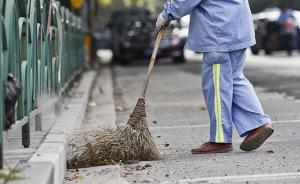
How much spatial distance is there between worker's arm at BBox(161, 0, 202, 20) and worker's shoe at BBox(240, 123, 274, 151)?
Result: 115 centimetres

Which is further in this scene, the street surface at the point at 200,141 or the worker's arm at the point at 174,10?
the worker's arm at the point at 174,10

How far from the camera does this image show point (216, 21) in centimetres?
671

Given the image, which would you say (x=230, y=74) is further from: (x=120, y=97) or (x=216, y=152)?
(x=120, y=97)

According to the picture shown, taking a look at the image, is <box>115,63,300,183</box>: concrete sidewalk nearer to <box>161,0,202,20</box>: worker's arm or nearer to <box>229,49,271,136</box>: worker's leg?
<box>229,49,271,136</box>: worker's leg

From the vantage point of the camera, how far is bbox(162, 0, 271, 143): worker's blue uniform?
22.0ft

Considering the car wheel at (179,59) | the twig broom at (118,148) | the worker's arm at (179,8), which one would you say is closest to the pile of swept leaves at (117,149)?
the twig broom at (118,148)

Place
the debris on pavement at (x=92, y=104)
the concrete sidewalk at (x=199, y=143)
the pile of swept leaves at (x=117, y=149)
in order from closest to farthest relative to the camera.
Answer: the concrete sidewalk at (x=199, y=143) < the pile of swept leaves at (x=117, y=149) < the debris on pavement at (x=92, y=104)

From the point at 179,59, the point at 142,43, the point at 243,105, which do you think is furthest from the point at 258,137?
the point at 179,59

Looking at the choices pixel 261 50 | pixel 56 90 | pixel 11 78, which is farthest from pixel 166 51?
pixel 11 78

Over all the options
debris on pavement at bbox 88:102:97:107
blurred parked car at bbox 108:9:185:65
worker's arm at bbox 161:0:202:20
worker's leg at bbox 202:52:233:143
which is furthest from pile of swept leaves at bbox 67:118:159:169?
blurred parked car at bbox 108:9:185:65

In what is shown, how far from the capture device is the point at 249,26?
684 cm

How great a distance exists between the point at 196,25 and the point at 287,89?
6.97m

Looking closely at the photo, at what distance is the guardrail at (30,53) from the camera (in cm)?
518

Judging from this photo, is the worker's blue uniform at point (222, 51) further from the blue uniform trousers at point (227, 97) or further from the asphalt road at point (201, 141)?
the asphalt road at point (201, 141)
